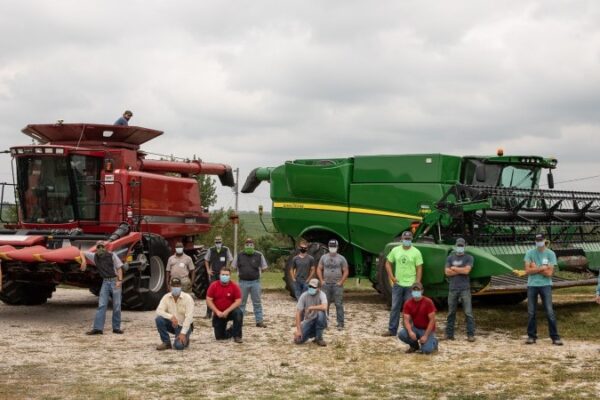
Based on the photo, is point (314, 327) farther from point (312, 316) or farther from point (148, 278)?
point (148, 278)

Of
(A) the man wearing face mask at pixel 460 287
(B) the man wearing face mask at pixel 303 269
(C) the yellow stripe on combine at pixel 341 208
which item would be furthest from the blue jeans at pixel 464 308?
(C) the yellow stripe on combine at pixel 341 208

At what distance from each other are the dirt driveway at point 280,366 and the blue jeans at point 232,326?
208 mm

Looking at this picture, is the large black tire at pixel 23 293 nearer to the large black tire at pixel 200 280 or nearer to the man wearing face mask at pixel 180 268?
the large black tire at pixel 200 280

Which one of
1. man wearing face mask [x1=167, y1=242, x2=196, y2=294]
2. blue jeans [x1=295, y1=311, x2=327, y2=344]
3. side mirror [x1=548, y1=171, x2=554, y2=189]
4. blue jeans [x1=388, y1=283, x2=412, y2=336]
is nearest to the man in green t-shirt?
blue jeans [x1=388, y1=283, x2=412, y2=336]

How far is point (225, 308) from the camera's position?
12.5 meters

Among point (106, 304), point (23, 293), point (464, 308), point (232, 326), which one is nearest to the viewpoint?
point (464, 308)

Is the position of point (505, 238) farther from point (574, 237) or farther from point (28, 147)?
point (28, 147)

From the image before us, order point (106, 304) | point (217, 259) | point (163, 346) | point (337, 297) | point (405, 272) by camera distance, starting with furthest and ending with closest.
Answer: point (217, 259) → point (337, 297) → point (106, 304) → point (405, 272) → point (163, 346)

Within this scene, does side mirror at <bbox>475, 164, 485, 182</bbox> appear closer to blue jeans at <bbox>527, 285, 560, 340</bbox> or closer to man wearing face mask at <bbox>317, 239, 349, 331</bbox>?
man wearing face mask at <bbox>317, 239, 349, 331</bbox>

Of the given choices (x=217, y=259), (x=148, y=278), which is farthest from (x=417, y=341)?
(x=148, y=278)

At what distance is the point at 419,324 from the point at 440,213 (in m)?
3.79

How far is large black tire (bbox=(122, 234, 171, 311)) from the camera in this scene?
1552 centimetres

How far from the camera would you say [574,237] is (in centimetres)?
1642

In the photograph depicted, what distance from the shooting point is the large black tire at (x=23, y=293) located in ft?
56.4
